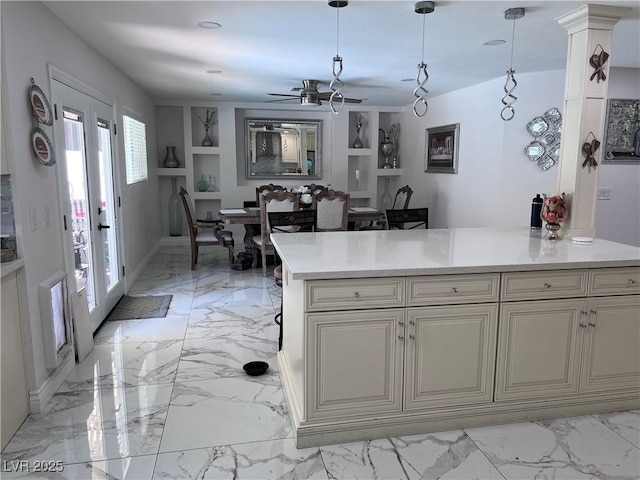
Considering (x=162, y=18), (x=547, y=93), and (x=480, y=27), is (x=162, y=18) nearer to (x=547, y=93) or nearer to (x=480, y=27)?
(x=480, y=27)

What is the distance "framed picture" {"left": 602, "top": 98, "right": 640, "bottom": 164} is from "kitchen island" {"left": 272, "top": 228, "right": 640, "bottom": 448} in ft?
8.73

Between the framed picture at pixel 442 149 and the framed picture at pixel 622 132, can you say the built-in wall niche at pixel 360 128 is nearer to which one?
the framed picture at pixel 442 149

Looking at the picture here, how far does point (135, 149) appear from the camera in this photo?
5.61m

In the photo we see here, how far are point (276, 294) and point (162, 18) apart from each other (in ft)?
9.08

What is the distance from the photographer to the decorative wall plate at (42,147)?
2654 mm

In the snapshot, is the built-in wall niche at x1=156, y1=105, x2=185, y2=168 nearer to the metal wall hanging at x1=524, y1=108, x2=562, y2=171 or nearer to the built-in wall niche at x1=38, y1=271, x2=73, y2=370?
the built-in wall niche at x1=38, y1=271, x2=73, y2=370

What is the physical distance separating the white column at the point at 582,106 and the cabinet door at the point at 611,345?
2.22 feet

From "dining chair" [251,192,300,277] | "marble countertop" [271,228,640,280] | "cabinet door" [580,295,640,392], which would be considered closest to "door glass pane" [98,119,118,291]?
"dining chair" [251,192,300,277]

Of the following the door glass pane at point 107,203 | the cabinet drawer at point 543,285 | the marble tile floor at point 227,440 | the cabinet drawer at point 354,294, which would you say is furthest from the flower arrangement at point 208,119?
the cabinet drawer at point 543,285

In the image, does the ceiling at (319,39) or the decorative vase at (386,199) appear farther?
the decorative vase at (386,199)

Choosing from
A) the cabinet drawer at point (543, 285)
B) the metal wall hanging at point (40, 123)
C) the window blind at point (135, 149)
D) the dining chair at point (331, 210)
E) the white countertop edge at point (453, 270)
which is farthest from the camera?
the dining chair at point (331, 210)

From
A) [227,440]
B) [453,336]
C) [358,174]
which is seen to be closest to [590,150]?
[453,336]

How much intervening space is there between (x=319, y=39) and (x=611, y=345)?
112 inches

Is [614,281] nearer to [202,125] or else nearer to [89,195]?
[89,195]
